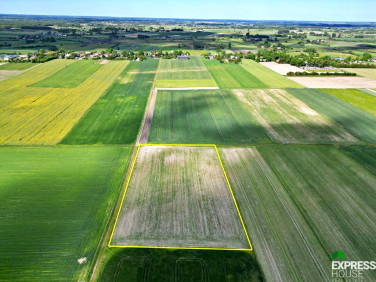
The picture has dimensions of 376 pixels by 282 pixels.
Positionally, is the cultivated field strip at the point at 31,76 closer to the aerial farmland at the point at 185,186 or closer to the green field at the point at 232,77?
the aerial farmland at the point at 185,186

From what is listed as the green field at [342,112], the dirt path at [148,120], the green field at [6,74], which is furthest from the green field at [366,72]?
the green field at [6,74]

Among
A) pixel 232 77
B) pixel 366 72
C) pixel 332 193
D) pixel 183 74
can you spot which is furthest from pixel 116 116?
pixel 366 72

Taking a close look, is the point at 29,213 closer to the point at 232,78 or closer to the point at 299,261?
the point at 299,261

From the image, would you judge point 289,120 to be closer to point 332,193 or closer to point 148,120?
point 332,193

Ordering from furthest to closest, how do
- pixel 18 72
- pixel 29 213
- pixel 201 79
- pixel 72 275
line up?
pixel 18 72, pixel 201 79, pixel 29 213, pixel 72 275

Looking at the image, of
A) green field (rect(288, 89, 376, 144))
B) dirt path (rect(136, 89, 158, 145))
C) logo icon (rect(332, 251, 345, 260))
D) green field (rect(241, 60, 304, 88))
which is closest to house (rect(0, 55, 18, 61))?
dirt path (rect(136, 89, 158, 145))

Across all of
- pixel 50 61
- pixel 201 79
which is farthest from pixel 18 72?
pixel 201 79
